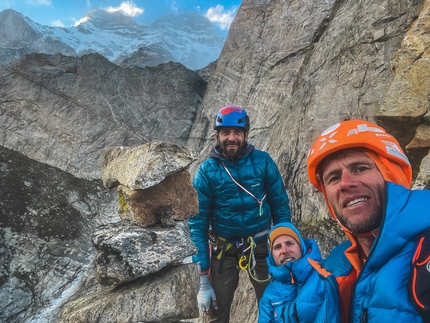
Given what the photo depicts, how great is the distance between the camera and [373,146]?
2.47 metres

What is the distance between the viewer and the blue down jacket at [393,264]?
69.6 inches

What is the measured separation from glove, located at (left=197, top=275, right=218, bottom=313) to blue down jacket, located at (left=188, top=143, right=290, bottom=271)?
0.23 m

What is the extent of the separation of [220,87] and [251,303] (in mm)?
12214

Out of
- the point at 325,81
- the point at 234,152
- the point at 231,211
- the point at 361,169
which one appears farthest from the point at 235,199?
the point at 325,81

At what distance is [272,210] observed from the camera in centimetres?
552

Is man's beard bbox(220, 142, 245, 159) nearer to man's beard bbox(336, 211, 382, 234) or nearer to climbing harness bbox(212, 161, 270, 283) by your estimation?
climbing harness bbox(212, 161, 270, 283)

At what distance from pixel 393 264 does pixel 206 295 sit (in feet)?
13.2

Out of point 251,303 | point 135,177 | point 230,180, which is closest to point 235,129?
point 230,180

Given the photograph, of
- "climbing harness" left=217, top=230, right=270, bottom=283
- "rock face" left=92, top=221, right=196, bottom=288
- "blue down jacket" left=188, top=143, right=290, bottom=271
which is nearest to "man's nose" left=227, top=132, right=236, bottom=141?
"blue down jacket" left=188, top=143, right=290, bottom=271

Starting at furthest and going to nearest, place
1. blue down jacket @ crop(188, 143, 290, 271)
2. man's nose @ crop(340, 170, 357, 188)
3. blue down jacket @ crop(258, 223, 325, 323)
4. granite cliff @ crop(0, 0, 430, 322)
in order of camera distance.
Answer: granite cliff @ crop(0, 0, 430, 322), blue down jacket @ crop(188, 143, 290, 271), blue down jacket @ crop(258, 223, 325, 323), man's nose @ crop(340, 170, 357, 188)

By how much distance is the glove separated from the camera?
207 inches

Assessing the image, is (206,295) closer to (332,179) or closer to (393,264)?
(332,179)

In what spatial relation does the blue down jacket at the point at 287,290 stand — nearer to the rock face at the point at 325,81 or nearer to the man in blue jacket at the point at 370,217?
the man in blue jacket at the point at 370,217

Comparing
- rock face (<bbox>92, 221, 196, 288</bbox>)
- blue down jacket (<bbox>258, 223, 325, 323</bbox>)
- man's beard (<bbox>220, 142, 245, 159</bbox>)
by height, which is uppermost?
man's beard (<bbox>220, 142, 245, 159</bbox>)
